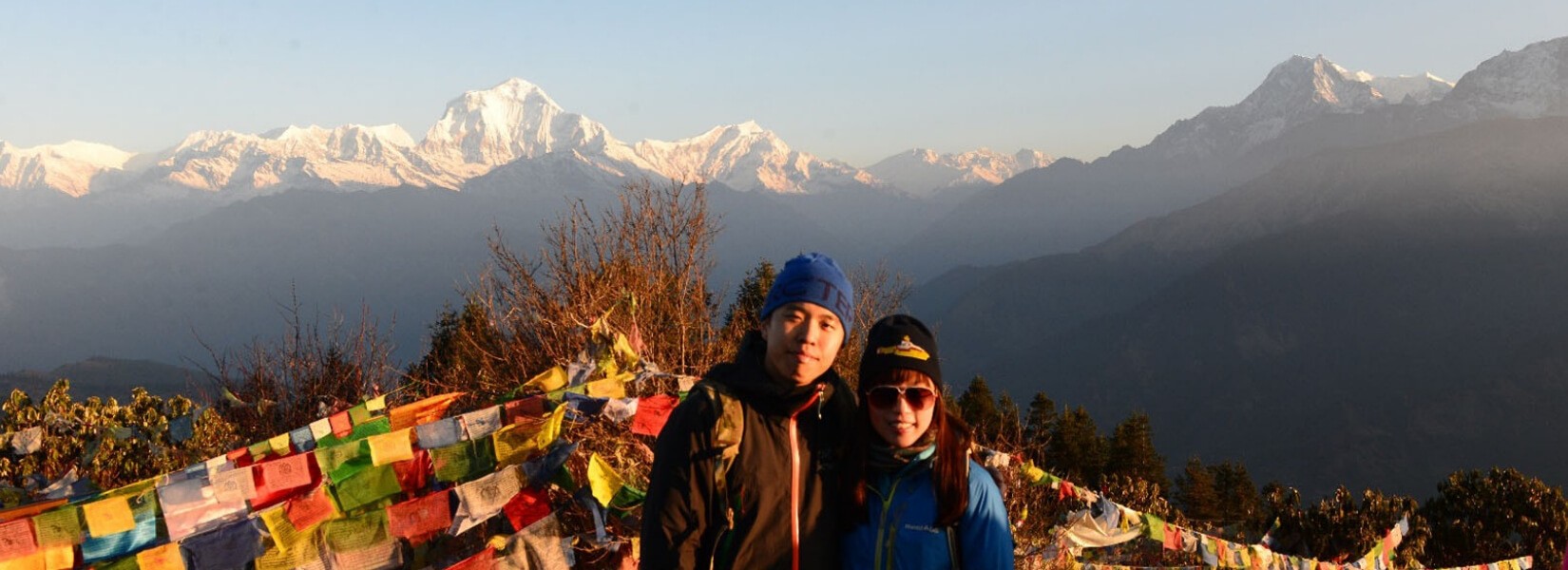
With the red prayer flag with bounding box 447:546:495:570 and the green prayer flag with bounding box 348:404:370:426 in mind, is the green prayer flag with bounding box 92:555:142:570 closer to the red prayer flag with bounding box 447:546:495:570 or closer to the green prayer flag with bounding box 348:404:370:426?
the red prayer flag with bounding box 447:546:495:570

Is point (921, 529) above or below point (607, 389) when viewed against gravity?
above

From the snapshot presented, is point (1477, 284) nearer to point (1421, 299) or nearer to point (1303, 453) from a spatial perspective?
point (1421, 299)

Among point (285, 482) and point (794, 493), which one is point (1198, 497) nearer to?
point (285, 482)

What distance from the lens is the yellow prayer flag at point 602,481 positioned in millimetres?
6461

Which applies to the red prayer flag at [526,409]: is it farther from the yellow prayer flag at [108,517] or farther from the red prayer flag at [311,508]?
the yellow prayer flag at [108,517]

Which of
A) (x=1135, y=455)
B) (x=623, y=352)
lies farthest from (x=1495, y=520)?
(x=623, y=352)

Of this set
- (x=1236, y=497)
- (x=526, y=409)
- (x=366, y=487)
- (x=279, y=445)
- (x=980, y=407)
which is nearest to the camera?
(x=366, y=487)

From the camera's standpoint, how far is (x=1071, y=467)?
37156 mm

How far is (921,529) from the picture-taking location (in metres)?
2.96

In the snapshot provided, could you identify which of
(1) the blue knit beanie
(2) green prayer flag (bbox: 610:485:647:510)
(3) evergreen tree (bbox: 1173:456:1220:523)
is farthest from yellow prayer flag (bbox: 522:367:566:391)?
(3) evergreen tree (bbox: 1173:456:1220:523)

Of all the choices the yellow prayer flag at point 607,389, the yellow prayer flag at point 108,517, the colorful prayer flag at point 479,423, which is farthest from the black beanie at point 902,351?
the yellow prayer flag at point 108,517

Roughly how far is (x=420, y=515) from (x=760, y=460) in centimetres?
A: 464

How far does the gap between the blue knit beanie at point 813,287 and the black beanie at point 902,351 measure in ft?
0.49

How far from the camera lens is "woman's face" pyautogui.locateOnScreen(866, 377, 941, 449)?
2.97m
